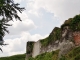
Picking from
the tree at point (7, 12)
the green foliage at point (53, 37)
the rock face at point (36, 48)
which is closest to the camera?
the tree at point (7, 12)

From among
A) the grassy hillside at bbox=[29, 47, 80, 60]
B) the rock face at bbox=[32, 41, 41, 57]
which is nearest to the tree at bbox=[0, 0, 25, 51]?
the grassy hillside at bbox=[29, 47, 80, 60]

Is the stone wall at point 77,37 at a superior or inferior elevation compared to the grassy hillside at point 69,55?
superior

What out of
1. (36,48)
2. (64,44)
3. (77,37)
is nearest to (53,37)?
(64,44)

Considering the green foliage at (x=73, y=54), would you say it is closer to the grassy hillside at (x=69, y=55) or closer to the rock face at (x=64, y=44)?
the grassy hillside at (x=69, y=55)

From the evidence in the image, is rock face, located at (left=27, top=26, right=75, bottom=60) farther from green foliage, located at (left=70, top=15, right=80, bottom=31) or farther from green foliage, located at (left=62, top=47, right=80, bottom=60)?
green foliage, located at (left=62, top=47, right=80, bottom=60)

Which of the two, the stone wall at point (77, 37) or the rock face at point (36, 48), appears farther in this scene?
the rock face at point (36, 48)

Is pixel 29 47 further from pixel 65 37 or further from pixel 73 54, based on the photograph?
pixel 73 54

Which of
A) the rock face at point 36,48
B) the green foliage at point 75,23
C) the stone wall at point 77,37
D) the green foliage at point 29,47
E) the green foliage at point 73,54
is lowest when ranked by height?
the green foliage at point 73,54

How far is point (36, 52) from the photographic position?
2727 cm

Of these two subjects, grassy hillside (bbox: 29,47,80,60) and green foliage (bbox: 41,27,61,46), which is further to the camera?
green foliage (bbox: 41,27,61,46)

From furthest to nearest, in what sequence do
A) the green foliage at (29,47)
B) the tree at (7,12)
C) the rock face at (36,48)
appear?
the green foliage at (29,47) < the rock face at (36,48) < the tree at (7,12)

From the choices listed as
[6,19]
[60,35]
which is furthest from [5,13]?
[60,35]

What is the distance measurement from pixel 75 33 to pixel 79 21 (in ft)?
2.95

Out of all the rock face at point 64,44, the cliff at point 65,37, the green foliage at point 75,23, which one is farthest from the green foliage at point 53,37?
the green foliage at point 75,23
